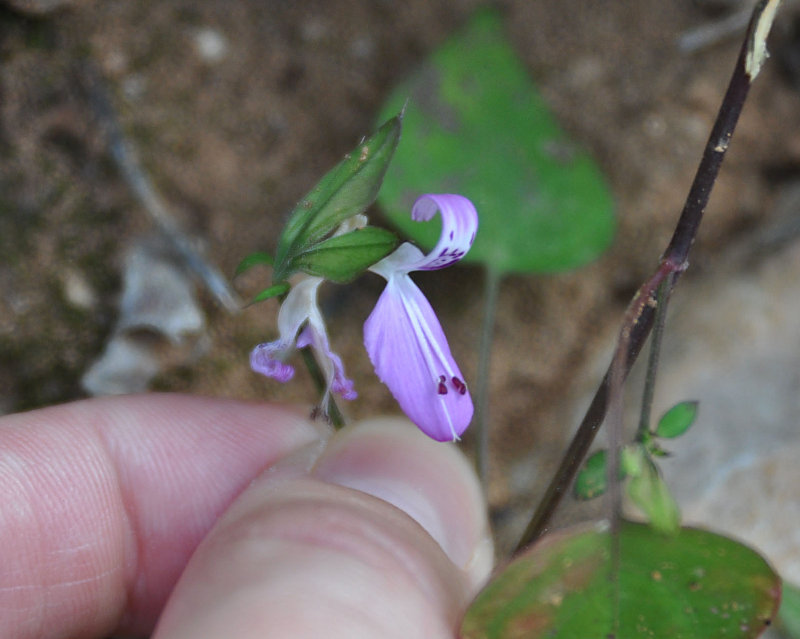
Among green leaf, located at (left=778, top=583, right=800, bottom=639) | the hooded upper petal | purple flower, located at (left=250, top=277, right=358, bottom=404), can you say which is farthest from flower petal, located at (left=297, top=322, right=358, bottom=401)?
green leaf, located at (left=778, top=583, right=800, bottom=639)

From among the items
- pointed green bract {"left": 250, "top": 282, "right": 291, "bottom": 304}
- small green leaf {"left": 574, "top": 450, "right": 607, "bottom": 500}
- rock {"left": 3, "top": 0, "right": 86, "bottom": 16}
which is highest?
rock {"left": 3, "top": 0, "right": 86, "bottom": 16}

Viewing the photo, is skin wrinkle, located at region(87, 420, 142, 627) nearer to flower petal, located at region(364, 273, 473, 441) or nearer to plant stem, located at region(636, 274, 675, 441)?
flower petal, located at region(364, 273, 473, 441)

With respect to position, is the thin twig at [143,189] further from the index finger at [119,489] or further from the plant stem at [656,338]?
the plant stem at [656,338]

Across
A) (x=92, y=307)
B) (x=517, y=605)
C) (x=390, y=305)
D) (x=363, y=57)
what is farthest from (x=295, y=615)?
(x=363, y=57)

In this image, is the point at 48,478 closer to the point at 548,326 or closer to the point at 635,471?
the point at 635,471

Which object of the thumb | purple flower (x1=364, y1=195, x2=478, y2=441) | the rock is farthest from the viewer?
the rock

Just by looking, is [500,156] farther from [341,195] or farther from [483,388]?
[341,195]
